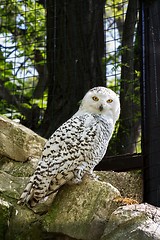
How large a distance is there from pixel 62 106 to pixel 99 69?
516mm

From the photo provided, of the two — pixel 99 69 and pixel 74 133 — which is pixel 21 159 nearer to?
pixel 74 133

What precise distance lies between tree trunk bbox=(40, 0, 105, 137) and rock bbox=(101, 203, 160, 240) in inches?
89.9

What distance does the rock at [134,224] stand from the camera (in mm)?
3359

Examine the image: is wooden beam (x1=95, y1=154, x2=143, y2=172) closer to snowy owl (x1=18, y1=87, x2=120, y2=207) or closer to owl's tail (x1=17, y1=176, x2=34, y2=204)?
snowy owl (x1=18, y1=87, x2=120, y2=207)

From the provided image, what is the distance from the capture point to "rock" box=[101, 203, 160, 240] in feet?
11.0

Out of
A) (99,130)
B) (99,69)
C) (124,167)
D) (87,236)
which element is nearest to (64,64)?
(99,69)

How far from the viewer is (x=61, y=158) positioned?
403cm

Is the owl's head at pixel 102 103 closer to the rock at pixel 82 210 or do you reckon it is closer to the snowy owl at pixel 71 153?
the snowy owl at pixel 71 153

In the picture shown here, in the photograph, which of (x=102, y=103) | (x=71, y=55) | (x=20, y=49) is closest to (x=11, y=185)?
(x=102, y=103)

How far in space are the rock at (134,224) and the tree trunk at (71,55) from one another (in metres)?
2.28

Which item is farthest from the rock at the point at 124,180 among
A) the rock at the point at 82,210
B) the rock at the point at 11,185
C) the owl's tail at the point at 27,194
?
the owl's tail at the point at 27,194

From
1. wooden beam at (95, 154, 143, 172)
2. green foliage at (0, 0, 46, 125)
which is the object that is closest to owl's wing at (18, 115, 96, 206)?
wooden beam at (95, 154, 143, 172)

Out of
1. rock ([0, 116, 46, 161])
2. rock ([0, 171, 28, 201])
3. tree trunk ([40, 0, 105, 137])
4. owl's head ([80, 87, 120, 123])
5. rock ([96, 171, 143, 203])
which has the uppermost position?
tree trunk ([40, 0, 105, 137])

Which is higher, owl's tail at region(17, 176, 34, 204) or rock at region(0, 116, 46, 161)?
rock at region(0, 116, 46, 161)
